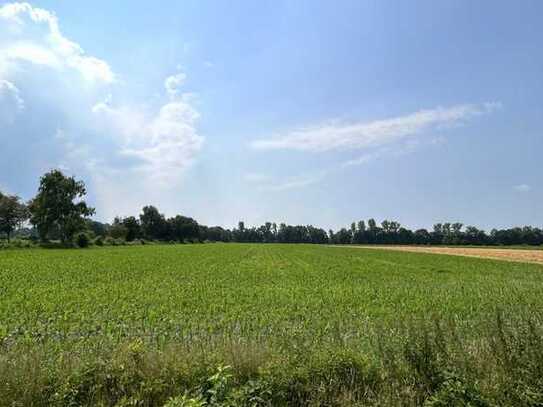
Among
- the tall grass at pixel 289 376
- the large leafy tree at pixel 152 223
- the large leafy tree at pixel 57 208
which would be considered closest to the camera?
the tall grass at pixel 289 376

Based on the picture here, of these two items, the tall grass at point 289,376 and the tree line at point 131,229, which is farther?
the tree line at point 131,229

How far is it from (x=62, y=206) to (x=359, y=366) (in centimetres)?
9439

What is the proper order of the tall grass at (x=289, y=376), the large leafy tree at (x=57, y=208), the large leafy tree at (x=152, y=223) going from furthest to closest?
the large leafy tree at (x=152, y=223)
the large leafy tree at (x=57, y=208)
the tall grass at (x=289, y=376)

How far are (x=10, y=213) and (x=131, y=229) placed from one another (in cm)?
4970

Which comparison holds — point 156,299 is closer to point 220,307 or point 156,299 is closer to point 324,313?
point 220,307

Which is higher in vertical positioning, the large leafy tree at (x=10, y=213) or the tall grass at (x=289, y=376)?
the large leafy tree at (x=10, y=213)

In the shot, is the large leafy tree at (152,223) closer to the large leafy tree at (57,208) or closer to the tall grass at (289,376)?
the large leafy tree at (57,208)

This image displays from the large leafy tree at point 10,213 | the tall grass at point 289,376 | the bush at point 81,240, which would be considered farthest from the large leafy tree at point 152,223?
the tall grass at point 289,376

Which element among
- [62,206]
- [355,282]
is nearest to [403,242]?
[62,206]

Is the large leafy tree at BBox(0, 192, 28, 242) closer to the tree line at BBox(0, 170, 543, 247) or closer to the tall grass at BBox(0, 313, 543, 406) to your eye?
the tree line at BBox(0, 170, 543, 247)

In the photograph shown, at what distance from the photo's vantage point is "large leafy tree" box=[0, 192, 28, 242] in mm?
97875

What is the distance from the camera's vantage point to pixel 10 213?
9975cm

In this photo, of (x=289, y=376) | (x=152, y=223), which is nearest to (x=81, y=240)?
(x=152, y=223)

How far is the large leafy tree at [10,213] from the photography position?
97.9m
